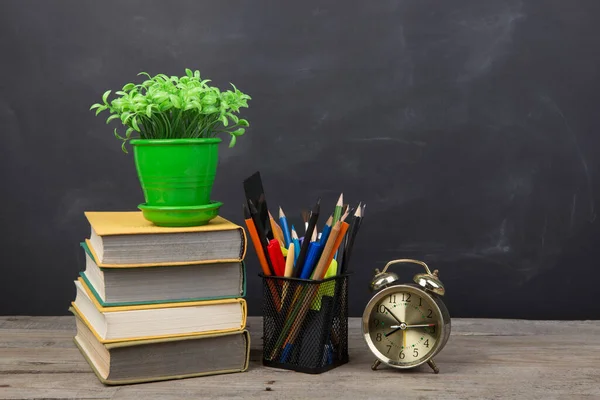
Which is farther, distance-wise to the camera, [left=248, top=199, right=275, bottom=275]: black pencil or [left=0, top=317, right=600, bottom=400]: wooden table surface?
[left=248, top=199, right=275, bottom=275]: black pencil

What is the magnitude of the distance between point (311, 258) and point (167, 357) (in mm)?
263

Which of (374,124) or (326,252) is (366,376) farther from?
(374,124)

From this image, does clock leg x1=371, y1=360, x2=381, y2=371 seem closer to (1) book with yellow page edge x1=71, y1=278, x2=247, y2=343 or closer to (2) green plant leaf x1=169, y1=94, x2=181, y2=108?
(1) book with yellow page edge x1=71, y1=278, x2=247, y2=343

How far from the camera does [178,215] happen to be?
1213 millimetres

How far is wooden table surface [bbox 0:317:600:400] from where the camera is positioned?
3.66ft

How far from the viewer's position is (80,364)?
1.26 metres

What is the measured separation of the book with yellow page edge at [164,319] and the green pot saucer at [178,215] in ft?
0.40

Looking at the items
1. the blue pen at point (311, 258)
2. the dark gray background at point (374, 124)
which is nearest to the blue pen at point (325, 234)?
the blue pen at point (311, 258)

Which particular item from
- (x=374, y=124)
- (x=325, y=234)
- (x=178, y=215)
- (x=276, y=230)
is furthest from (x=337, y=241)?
(x=374, y=124)

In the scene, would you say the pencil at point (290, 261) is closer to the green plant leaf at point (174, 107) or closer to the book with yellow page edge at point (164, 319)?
the book with yellow page edge at point (164, 319)

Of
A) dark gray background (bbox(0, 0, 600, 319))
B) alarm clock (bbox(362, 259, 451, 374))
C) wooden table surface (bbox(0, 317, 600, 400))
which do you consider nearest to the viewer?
wooden table surface (bbox(0, 317, 600, 400))

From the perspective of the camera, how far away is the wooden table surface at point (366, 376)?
112 centimetres

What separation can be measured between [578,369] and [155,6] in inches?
40.4

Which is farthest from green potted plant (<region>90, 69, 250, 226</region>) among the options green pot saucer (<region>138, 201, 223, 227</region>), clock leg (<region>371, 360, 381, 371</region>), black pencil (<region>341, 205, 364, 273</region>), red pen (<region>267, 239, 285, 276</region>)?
clock leg (<region>371, 360, 381, 371</region>)
